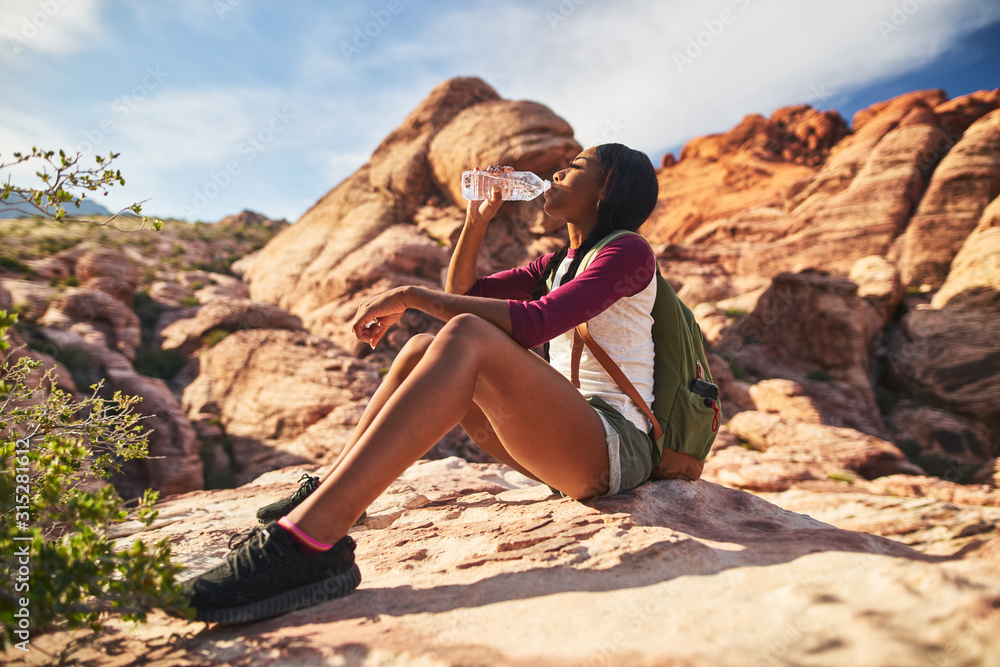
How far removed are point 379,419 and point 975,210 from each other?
68.6 ft

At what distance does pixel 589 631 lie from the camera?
1402 mm

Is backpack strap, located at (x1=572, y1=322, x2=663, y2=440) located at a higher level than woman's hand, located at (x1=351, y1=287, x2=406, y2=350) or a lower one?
lower

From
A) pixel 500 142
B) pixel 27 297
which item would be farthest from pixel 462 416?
pixel 500 142

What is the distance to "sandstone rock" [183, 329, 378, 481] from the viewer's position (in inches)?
268

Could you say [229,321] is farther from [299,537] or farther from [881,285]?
[881,285]

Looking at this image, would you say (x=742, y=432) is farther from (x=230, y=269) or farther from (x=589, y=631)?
(x=230, y=269)

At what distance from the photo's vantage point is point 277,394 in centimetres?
747

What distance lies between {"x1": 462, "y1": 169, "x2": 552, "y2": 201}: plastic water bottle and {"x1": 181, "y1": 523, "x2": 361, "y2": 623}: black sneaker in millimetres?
2086

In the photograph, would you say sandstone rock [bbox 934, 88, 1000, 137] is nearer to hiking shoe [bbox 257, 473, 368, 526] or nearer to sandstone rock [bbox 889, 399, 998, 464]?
sandstone rock [bbox 889, 399, 998, 464]

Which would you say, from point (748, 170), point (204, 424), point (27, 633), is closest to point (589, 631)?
point (27, 633)

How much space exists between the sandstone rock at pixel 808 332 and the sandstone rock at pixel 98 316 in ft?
42.0

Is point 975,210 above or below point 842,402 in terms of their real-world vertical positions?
above

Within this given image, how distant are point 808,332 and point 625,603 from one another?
13.6 m

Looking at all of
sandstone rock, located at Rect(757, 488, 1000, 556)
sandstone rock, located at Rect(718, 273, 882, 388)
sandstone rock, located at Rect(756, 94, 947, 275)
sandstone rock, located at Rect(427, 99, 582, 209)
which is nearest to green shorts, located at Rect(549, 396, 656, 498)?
sandstone rock, located at Rect(757, 488, 1000, 556)
